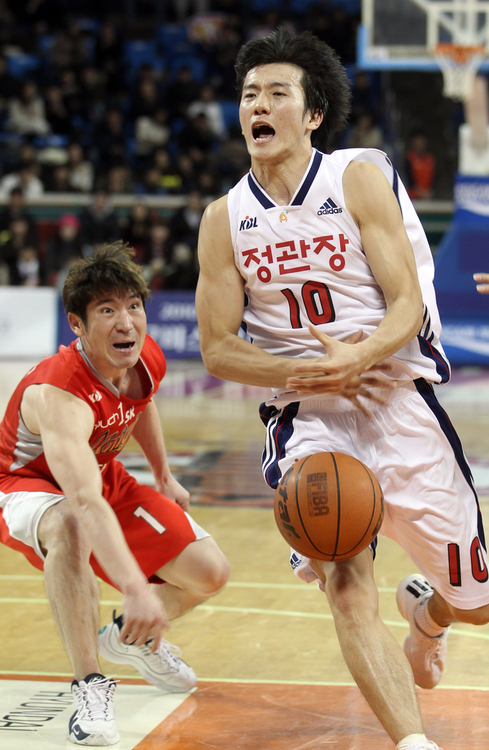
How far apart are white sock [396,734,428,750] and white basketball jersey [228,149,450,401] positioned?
114 centimetres

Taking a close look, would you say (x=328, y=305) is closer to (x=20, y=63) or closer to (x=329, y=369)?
(x=329, y=369)

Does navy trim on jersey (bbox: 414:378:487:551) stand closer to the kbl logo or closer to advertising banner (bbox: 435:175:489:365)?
the kbl logo

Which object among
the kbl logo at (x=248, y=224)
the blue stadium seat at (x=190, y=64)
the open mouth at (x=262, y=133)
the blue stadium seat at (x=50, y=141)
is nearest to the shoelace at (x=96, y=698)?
the kbl logo at (x=248, y=224)

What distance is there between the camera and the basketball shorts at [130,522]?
350 cm

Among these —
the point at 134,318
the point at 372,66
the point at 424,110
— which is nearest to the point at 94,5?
the point at 424,110

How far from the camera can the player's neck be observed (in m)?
3.34

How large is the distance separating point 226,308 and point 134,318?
0.36m

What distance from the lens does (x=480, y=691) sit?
3.66 m

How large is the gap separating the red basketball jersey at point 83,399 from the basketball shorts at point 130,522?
0.07 metres

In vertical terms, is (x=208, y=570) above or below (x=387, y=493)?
below

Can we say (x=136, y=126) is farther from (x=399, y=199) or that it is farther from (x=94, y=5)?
(x=399, y=199)

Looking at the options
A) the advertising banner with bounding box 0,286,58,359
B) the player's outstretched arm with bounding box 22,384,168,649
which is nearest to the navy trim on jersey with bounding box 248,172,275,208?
the player's outstretched arm with bounding box 22,384,168,649

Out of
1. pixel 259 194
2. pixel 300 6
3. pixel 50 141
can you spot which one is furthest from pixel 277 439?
pixel 300 6

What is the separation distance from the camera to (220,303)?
3352mm
